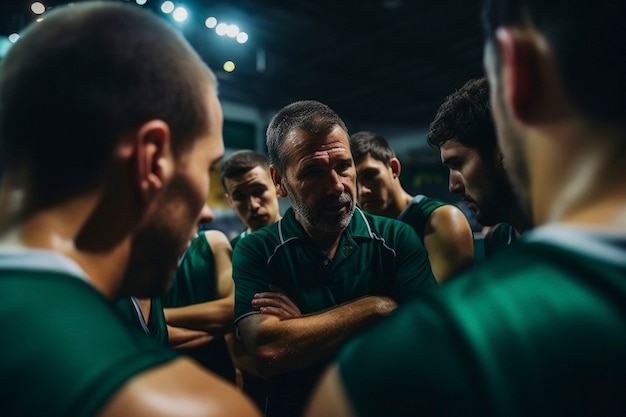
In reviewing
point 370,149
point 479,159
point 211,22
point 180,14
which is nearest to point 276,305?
point 479,159

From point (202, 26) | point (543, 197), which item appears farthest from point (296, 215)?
point (202, 26)

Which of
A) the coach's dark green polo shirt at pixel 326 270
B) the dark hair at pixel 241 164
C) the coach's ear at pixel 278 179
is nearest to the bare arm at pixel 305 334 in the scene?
the coach's dark green polo shirt at pixel 326 270

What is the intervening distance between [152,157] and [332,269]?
141cm

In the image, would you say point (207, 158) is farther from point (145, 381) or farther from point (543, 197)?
point (543, 197)

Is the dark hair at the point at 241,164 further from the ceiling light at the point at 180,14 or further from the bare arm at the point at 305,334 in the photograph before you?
the ceiling light at the point at 180,14

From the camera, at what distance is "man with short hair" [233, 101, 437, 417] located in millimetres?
2090

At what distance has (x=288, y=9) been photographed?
27.4 ft

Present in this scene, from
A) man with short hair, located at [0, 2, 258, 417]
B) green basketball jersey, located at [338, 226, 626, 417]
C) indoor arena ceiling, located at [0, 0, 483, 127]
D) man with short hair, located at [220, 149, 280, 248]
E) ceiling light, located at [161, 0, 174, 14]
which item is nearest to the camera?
green basketball jersey, located at [338, 226, 626, 417]

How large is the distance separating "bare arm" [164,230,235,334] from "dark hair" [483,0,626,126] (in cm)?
245

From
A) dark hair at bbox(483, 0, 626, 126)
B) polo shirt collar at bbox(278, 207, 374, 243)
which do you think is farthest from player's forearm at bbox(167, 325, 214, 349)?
dark hair at bbox(483, 0, 626, 126)

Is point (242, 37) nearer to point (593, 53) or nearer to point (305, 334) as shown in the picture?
point (305, 334)

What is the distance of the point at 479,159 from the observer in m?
2.82

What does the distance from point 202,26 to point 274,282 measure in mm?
4658

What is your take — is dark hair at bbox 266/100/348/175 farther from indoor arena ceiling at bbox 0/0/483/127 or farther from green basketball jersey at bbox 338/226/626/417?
indoor arena ceiling at bbox 0/0/483/127
